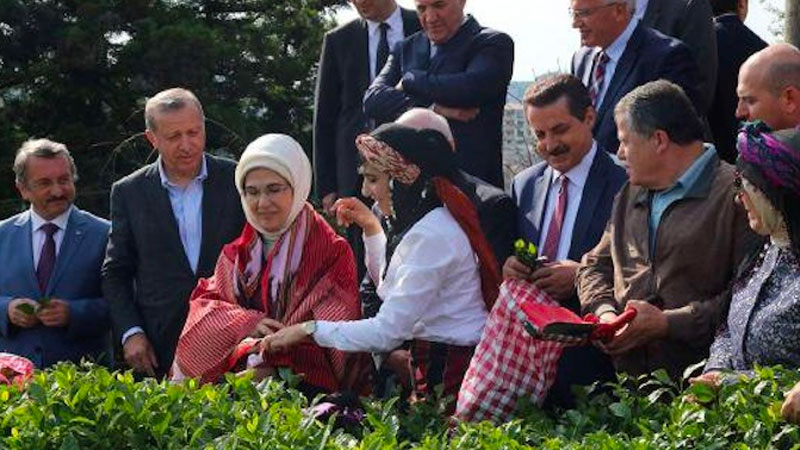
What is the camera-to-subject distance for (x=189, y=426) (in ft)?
16.5

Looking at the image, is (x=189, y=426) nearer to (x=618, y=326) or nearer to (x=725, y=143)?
(x=618, y=326)

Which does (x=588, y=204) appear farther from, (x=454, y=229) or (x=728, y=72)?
(x=728, y=72)

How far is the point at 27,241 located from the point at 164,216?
97 centimetres

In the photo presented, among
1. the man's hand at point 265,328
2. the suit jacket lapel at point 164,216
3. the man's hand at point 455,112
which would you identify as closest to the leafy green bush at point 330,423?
the man's hand at point 265,328

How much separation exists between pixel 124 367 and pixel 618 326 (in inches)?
177

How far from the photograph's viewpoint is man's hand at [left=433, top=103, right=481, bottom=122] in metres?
7.67

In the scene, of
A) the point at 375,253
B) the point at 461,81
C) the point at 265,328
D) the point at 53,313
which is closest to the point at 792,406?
the point at 265,328

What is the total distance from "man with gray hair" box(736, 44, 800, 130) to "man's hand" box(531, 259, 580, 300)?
98 centimetres

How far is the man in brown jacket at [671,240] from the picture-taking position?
570cm

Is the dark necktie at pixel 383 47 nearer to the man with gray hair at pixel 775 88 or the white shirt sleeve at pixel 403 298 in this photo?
the white shirt sleeve at pixel 403 298

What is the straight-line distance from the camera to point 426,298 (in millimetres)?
6156

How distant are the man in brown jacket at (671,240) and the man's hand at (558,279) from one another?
22 centimetres

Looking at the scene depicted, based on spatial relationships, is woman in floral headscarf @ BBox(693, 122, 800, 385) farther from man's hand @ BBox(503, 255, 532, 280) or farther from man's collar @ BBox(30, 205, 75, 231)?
man's collar @ BBox(30, 205, 75, 231)

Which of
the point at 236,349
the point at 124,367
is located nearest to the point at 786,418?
the point at 236,349
